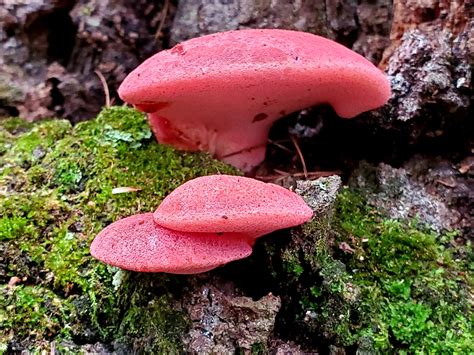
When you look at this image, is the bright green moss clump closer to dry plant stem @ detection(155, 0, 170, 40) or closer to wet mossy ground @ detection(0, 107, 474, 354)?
wet mossy ground @ detection(0, 107, 474, 354)

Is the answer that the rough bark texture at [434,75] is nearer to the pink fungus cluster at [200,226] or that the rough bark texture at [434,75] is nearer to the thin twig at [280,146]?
the thin twig at [280,146]

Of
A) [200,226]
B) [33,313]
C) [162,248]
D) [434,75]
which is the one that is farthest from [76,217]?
[434,75]

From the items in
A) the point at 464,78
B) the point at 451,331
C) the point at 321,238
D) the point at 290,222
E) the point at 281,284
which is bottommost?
the point at 451,331

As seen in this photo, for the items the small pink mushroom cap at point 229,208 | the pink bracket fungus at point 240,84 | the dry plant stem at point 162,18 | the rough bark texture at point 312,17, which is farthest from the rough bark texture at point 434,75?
the dry plant stem at point 162,18

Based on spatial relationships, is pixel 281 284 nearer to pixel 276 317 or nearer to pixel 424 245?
pixel 276 317

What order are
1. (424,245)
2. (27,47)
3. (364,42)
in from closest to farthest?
(424,245) < (364,42) < (27,47)

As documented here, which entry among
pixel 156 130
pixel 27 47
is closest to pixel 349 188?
pixel 156 130

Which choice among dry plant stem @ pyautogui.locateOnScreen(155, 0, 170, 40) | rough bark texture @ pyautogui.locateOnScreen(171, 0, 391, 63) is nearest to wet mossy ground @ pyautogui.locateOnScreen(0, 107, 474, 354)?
rough bark texture @ pyautogui.locateOnScreen(171, 0, 391, 63)
